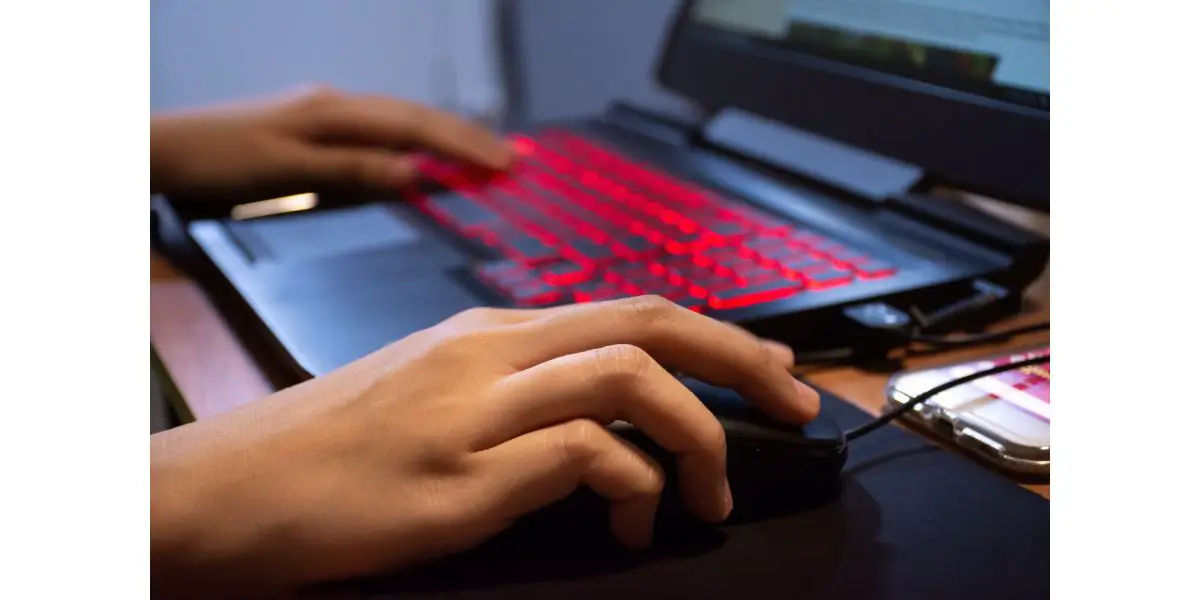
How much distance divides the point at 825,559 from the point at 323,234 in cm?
46

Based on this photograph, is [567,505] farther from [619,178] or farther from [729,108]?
[729,108]

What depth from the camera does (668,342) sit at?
0.43 metres

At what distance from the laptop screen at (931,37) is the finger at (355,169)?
1.07 ft

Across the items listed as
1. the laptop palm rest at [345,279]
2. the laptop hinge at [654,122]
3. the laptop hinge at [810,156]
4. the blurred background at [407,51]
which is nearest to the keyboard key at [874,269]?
the laptop hinge at [810,156]

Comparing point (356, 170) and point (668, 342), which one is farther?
point (356, 170)

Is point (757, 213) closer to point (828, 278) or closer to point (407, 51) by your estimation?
point (828, 278)

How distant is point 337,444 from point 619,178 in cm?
50

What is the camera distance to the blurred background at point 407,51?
6.86ft

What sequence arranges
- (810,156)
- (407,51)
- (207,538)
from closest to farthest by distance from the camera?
(207,538)
(810,156)
(407,51)

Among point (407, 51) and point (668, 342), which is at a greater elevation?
point (668, 342)

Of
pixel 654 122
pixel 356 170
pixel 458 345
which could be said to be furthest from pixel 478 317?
pixel 654 122

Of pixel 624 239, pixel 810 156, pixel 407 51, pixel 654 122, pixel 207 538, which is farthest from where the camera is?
pixel 407 51

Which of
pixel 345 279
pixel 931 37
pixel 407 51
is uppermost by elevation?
pixel 931 37

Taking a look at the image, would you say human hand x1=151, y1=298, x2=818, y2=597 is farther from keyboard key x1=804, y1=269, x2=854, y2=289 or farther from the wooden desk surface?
keyboard key x1=804, y1=269, x2=854, y2=289
